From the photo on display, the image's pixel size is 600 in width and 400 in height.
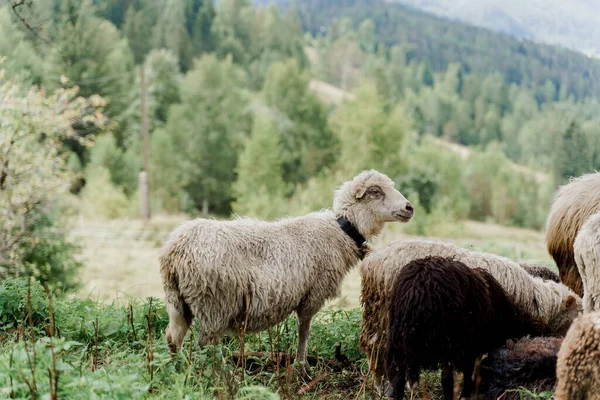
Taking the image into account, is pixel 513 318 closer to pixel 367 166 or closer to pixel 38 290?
pixel 38 290

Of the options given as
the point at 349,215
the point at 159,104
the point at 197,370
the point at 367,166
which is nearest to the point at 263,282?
the point at 197,370

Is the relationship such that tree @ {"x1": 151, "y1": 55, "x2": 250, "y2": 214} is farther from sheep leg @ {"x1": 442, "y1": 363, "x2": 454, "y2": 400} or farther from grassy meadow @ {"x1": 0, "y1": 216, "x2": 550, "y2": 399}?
sheep leg @ {"x1": 442, "y1": 363, "x2": 454, "y2": 400}

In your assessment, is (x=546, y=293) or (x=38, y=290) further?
(x=38, y=290)

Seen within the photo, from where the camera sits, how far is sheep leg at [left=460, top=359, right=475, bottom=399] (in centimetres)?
398

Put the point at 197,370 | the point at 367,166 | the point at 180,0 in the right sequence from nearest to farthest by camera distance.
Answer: the point at 197,370, the point at 367,166, the point at 180,0

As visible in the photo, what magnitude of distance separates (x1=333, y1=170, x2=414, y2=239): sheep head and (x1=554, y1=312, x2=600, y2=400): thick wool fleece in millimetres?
2409

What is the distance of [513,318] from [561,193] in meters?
1.99

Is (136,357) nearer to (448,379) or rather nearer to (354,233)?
(448,379)

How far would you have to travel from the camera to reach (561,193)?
5996 millimetres

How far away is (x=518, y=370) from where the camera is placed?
4.32 m

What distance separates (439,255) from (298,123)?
41630 millimetres

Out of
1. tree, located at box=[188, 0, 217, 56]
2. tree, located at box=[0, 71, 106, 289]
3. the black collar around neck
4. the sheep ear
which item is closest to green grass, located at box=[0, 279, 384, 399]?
the black collar around neck

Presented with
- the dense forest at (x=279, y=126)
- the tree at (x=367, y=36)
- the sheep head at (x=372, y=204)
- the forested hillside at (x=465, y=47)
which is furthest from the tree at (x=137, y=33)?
the sheep head at (x=372, y=204)

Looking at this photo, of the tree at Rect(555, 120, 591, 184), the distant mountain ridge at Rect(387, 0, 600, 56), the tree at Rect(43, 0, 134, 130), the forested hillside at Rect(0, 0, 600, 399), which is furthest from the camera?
the tree at Rect(43, 0, 134, 130)
